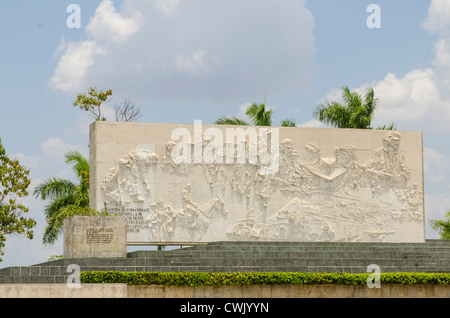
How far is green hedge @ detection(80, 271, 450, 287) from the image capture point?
17.5 metres

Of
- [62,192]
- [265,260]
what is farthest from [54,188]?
[265,260]

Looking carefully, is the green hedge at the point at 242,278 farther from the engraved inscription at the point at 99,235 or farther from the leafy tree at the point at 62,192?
the leafy tree at the point at 62,192

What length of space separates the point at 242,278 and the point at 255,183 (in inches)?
229

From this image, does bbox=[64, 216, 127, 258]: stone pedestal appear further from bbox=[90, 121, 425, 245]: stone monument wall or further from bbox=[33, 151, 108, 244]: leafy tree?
bbox=[33, 151, 108, 244]: leafy tree

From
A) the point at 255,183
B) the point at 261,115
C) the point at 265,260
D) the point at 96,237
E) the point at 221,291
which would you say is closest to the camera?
the point at 221,291

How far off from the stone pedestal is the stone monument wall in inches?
97.3

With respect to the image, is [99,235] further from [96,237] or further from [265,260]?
[265,260]

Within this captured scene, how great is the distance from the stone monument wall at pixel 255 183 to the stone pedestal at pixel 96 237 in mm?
2471

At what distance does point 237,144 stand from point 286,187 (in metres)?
1.99

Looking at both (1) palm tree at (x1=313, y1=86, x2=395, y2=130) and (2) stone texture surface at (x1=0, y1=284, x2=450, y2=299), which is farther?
(1) palm tree at (x1=313, y1=86, x2=395, y2=130)

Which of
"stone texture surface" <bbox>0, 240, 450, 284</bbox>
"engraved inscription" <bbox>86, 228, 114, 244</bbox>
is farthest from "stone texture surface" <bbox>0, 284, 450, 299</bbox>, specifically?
"engraved inscription" <bbox>86, 228, 114, 244</bbox>

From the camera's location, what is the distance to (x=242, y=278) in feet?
58.1
